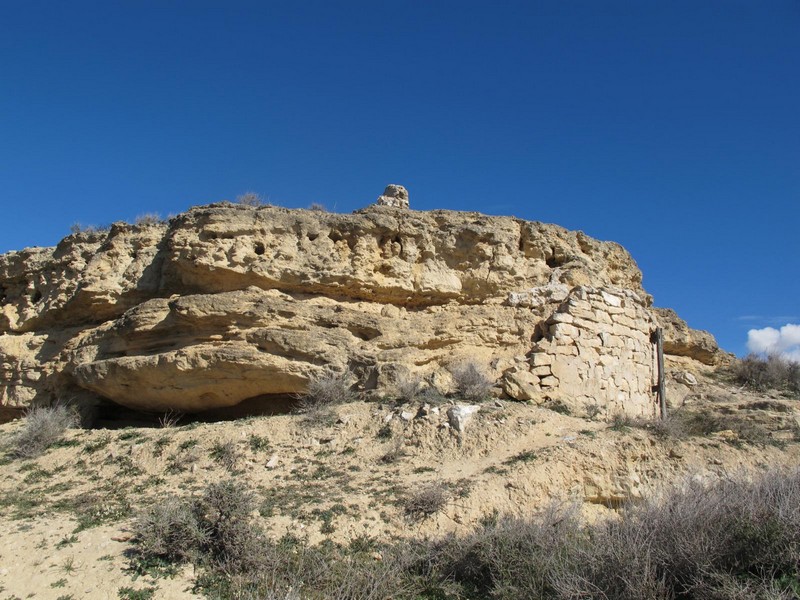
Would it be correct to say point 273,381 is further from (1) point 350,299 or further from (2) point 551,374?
(2) point 551,374

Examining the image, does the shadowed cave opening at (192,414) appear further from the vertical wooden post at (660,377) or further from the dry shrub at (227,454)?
the vertical wooden post at (660,377)

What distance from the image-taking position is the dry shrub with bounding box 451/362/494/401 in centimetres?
1068

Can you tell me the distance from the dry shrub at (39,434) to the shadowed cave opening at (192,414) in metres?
1.37

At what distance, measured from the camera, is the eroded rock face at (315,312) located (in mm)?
11781

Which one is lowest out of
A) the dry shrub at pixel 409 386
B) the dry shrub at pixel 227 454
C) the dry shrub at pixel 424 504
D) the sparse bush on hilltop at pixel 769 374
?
the dry shrub at pixel 424 504

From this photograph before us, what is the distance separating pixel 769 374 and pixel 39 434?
1673cm

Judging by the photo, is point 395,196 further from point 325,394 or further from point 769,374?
point 769,374

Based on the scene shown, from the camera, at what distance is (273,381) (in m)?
11.8

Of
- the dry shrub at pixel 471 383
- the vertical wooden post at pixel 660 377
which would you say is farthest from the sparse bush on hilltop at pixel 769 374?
the dry shrub at pixel 471 383

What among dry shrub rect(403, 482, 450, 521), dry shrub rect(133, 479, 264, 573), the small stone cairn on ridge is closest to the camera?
dry shrub rect(133, 479, 264, 573)

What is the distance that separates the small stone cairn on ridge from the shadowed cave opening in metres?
5.74

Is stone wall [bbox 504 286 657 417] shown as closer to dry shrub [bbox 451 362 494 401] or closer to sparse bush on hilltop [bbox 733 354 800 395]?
dry shrub [bbox 451 362 494 401]

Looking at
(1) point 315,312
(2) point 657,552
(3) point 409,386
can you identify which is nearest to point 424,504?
(2) point 657,552

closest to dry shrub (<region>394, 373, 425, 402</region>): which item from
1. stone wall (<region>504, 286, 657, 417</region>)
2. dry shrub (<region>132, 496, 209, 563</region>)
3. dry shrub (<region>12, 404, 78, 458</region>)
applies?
stone wall (<region>504, 286, 657, 417</region>)
